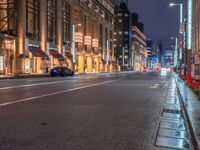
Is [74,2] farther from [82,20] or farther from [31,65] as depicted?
[31,65]

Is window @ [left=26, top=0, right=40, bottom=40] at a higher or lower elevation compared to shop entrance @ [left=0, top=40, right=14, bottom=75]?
higher

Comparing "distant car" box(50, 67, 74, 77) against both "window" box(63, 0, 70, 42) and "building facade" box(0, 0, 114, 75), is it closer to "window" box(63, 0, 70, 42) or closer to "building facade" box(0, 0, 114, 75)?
"building facade" box(0, 0, 114, 75)

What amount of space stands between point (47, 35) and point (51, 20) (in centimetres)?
435

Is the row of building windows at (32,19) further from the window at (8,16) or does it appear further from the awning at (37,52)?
the awning at (37,52)

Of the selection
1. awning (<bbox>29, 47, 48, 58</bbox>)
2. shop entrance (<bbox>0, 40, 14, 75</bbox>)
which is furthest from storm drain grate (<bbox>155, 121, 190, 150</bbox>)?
awning (<bbox>29, 47, 48, 58</bbox>)

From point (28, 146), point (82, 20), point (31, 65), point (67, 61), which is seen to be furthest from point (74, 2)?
point (28, 146)

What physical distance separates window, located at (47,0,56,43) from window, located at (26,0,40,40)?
539cm

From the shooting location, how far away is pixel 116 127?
9.82 m

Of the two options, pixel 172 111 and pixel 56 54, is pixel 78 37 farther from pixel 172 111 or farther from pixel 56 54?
pixel 172 111

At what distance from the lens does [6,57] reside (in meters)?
56.7

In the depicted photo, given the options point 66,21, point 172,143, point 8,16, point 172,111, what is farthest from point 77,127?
point 66,21

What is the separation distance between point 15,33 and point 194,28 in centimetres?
2922

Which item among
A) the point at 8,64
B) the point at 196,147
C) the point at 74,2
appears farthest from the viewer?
the point at 74,2

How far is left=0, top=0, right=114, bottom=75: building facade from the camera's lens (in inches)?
2314
